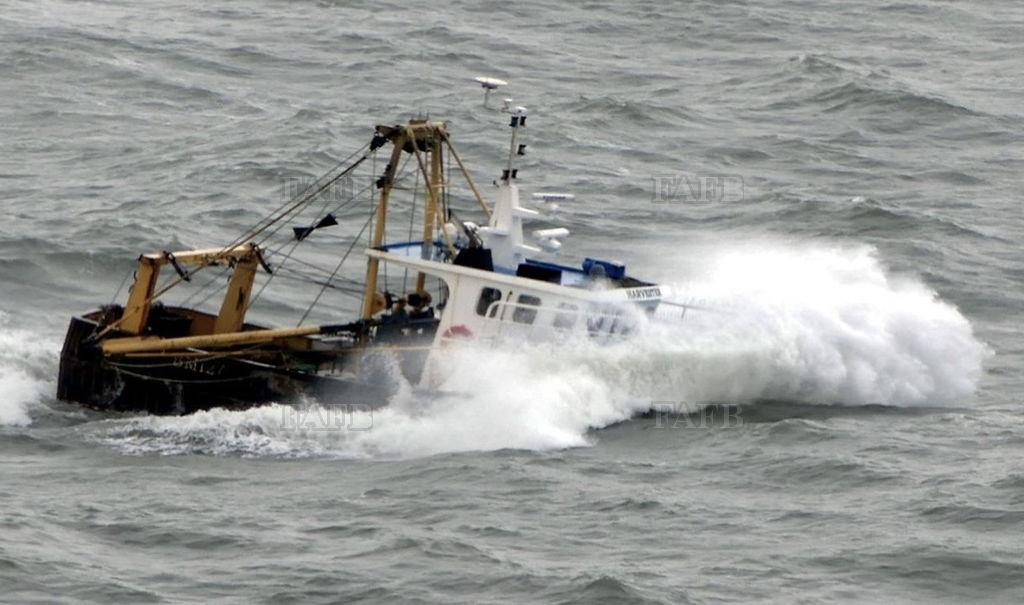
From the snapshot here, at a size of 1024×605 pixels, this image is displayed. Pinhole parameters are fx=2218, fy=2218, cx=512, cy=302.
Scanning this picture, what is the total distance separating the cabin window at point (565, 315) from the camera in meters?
33.7

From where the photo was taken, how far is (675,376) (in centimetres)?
3441

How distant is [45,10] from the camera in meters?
66.0

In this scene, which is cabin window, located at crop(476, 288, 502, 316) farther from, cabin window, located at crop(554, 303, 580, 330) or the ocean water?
cabin window, located at crop(554, 303, 580, 330)

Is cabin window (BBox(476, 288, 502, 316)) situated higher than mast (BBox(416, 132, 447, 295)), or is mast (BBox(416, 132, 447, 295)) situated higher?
mast (BBox(416, 132, 447, 295))

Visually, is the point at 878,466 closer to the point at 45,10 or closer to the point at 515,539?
the point at 515,539

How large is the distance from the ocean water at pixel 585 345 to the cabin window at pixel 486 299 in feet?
2.39

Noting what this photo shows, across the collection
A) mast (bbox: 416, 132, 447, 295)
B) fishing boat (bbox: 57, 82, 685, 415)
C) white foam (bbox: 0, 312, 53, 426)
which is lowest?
white foam (bbox: 0, 312, 53, 426)

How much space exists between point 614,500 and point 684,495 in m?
1.06

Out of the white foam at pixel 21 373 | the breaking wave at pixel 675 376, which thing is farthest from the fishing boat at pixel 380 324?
the white foam at pixel 21 373

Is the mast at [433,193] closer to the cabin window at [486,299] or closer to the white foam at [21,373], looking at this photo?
the cabin window at [486,299]

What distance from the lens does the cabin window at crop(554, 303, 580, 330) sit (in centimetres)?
3372

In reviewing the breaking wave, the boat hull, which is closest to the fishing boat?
the boat hull

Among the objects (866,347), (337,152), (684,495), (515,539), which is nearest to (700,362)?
(866,347)

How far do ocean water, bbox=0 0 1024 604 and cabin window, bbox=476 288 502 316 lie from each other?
0.73 metres
